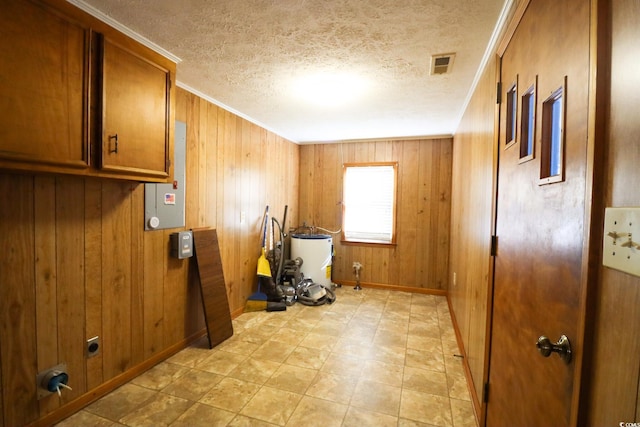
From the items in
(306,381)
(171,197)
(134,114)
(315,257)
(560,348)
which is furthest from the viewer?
(315,257)

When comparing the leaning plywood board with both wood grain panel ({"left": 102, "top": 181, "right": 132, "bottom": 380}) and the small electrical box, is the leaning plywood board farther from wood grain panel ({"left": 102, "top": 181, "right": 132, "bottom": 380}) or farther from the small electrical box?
wood grain panel ({"left": 102, "top": 181, "right": 132, "bottom": 380})

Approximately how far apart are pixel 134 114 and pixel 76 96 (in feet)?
1.02

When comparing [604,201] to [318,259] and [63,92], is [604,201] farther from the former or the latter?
[318,259]

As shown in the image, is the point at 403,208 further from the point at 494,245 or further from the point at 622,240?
the point at 622,240

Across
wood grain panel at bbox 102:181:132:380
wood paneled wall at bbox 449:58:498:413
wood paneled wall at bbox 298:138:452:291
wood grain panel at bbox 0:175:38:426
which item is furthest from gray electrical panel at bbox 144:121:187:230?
wood paneled wall at bbox 298:138:452:291

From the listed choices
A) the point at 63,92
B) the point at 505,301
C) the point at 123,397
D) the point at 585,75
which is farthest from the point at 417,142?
the point at 123,397

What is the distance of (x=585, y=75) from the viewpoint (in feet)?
2.47

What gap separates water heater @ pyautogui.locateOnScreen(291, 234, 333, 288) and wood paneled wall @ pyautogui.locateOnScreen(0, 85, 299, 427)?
120cm

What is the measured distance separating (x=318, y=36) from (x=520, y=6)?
3.34ft

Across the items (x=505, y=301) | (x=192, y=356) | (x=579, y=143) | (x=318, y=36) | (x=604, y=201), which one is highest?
(x=318, y=36)

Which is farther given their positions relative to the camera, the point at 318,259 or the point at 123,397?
the point at 318,259

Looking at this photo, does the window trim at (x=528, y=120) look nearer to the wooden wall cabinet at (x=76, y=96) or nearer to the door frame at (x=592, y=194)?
the door frame at (x=592, y=194)

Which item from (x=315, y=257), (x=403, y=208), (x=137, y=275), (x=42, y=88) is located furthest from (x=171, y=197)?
(x=403, y=208)

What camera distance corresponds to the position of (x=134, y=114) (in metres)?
1.76
